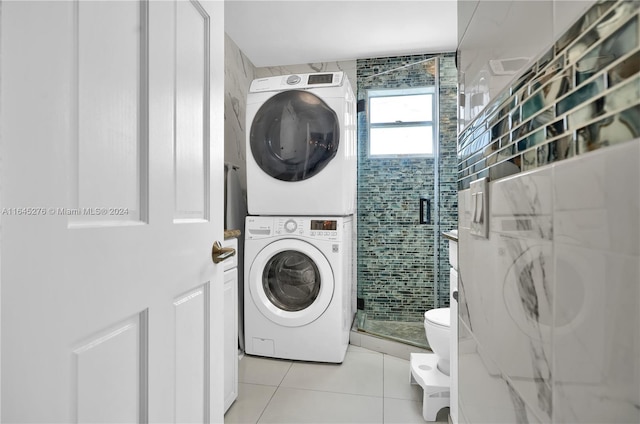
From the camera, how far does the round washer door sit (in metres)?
2.36

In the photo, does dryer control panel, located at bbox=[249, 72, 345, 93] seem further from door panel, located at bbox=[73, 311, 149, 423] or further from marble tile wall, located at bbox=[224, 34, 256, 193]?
door panel, located at bbox=[73, 311, 149, 423]

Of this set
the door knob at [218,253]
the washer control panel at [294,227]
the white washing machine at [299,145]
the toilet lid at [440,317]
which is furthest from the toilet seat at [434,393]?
the door knob at [218,253]

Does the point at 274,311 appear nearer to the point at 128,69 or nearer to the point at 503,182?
the point at 128,69

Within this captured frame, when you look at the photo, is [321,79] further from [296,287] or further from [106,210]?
[106,210]

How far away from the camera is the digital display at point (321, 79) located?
2.48m

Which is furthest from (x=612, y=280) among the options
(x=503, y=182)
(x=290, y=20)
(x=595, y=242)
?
(x=290, y=20)

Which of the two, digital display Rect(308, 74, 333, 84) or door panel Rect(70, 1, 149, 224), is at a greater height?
digital display Rect(308, 74, 333, 84)

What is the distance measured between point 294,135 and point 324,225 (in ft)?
2.23

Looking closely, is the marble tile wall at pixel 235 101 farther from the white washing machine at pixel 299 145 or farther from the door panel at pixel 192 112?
the door panel at pixel 192 112

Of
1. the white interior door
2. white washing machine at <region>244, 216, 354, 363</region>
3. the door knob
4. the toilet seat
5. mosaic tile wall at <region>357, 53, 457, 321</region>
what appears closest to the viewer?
the white interior door

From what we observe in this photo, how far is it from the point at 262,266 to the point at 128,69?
6.13 ft

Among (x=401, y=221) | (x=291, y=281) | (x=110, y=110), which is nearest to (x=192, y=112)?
(x=110, y=110)

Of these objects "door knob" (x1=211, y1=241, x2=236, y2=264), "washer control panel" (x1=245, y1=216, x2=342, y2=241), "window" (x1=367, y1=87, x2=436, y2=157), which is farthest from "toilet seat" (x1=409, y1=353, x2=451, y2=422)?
"window" (x1=367, y1=87, x2=436, y2=157)

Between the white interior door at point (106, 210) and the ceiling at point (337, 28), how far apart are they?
5.59 ft
